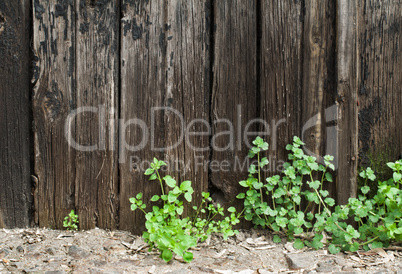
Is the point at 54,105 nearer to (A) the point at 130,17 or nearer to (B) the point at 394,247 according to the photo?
(A) the point at 130,17

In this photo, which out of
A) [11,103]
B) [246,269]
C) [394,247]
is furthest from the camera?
[11,103]

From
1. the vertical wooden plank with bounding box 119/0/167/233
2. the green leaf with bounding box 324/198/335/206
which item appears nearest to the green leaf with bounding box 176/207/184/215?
the vertical wooden plank with bounding box 119/0/167/233

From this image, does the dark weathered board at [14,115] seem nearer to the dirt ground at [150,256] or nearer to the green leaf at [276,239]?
the dirt ground at [150,256]

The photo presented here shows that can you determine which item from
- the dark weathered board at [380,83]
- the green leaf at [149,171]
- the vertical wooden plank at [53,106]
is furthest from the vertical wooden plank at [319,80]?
the vertical wooden plank at [53,106]

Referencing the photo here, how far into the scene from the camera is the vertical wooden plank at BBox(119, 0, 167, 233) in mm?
2445

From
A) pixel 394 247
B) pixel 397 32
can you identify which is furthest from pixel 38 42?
pixel 394 247

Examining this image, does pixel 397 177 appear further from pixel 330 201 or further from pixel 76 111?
pixel 76 111

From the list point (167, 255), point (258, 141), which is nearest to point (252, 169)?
point (258, 141)

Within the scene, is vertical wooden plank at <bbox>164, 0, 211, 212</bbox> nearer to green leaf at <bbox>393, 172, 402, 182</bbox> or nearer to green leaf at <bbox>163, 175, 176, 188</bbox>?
green leaf at <bbox>163, 175, 176, 188</bbox>

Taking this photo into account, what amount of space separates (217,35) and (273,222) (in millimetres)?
1413

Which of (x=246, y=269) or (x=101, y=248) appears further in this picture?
Answer: (x=101, y=248)

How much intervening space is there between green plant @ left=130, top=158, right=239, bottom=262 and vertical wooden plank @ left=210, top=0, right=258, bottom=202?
0.18 metres

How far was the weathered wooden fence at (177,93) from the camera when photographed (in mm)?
2441

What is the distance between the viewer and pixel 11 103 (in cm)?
247
